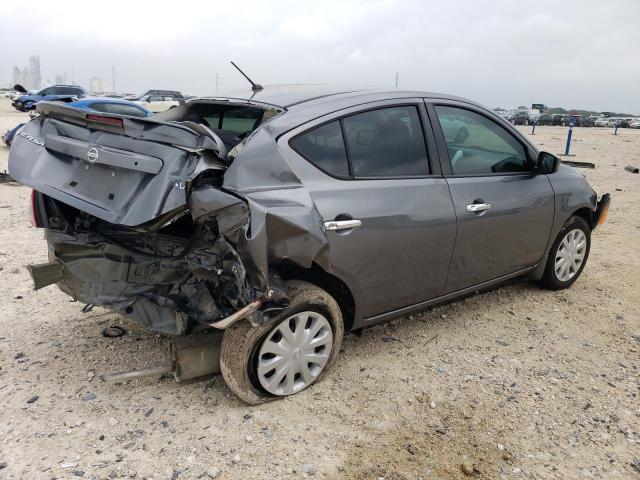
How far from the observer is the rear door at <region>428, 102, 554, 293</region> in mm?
3455

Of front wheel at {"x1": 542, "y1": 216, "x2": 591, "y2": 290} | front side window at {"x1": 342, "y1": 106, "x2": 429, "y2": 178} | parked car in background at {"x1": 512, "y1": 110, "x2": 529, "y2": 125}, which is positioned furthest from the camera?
parked car in background at {"x1": 512, "y1": 110, "x2": 529, "y2": 125}

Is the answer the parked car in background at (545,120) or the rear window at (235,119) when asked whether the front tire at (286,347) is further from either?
the parked car in background at (545,120)

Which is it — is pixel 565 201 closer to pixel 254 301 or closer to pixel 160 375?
pixel 254 301

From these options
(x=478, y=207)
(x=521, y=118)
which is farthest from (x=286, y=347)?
(x=521, y=118)

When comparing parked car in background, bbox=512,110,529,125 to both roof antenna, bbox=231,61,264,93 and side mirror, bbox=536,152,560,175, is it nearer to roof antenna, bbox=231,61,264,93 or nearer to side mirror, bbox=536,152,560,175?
side mirror, bbox=536,152,560,175

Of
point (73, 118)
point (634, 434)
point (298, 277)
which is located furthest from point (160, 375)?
point (634, 434)

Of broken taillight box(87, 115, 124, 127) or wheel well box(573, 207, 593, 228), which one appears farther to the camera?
wheel well box(573, 207, 593, 228)

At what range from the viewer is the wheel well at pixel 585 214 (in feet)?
15.0

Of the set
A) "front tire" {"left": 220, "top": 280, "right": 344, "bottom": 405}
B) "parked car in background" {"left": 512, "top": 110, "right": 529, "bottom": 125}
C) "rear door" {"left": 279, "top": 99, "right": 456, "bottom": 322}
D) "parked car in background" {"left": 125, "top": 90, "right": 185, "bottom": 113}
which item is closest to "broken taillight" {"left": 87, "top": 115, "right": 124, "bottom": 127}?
"rear door" {"left": 279, "top": 99, "right": 456, "bottom": 322}

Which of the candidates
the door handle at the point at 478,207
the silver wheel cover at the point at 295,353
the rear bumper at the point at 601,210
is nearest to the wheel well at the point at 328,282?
the silver wheel cover at the point at 295,353

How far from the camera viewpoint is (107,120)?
2680mm

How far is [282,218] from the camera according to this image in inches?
96.3

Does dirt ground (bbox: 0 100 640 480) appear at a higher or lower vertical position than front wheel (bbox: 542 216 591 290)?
lower

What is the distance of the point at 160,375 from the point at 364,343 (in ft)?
4.50
